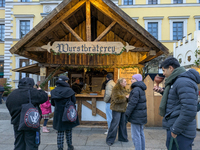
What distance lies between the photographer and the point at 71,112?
369cm

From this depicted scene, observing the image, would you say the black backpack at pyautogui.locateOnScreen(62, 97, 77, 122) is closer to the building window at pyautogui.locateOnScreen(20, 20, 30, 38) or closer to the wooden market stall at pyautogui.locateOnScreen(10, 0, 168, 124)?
the wooden market stall at pyautogui.locateOnScreen(10, 0, 168, 124)

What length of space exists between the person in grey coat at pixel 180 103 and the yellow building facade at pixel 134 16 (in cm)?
1608

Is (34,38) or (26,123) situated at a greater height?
(34,38)

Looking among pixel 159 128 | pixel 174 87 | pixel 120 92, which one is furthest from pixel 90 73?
pixel 174 87

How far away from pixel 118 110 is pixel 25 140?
234cm

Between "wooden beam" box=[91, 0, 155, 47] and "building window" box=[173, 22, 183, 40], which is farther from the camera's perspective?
"building window" box=[173, 22, 183, 40]

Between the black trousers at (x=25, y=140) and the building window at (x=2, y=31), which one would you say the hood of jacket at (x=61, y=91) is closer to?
the black trousers at (x=25, y=140)

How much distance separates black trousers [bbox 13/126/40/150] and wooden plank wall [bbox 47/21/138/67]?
4980 mm

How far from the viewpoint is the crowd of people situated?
6.87ft

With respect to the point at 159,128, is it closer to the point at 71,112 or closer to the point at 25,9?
the point at 71,112

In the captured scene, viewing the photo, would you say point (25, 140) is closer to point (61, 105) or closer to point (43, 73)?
point (61, 105)

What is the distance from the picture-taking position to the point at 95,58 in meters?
7.84

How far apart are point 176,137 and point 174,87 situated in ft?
2.21

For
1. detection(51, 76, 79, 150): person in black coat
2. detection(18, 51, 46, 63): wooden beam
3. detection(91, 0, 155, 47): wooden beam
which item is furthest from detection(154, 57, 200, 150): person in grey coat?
detection(18, 51, 46, 63): wooden beam
